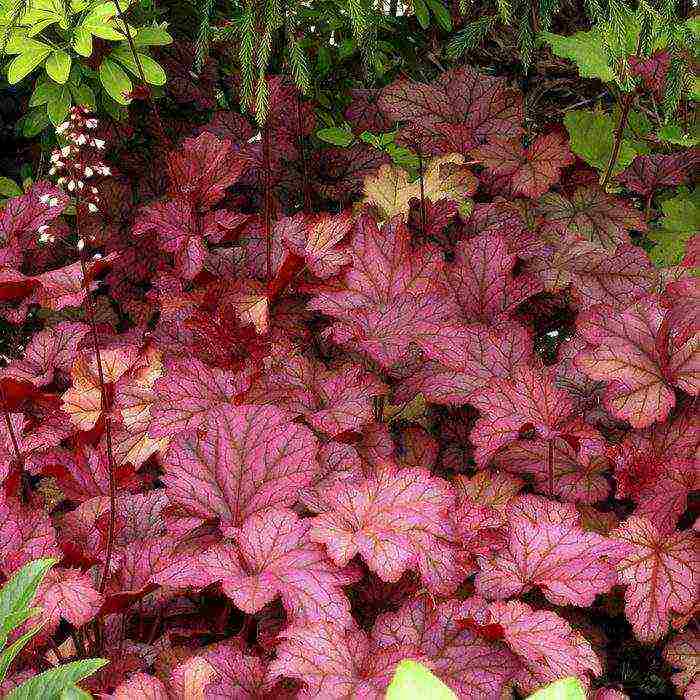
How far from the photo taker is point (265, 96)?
1.75 m

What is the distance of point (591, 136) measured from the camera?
2.05 metres

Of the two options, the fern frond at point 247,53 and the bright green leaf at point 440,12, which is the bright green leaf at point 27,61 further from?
the bright green leaf at point 440,12

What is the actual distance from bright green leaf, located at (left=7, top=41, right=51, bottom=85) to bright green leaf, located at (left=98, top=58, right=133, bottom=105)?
0.42 feet

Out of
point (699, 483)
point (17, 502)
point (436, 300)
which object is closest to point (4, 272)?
point (17, 502)

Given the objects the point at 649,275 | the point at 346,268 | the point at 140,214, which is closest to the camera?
the point at 346,268

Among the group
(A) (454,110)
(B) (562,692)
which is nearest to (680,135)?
(A) (454,110)

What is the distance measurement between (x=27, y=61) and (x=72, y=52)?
6.1 inches

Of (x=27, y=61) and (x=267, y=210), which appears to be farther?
(x=27, y=61)

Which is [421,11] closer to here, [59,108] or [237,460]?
[59,108]

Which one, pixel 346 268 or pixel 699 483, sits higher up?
pixel 346 268

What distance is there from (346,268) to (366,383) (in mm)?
260

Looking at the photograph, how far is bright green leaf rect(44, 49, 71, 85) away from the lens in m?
1.80

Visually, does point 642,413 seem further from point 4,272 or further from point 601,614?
point 4,272

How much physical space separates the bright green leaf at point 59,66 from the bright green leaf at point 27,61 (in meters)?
0.02
